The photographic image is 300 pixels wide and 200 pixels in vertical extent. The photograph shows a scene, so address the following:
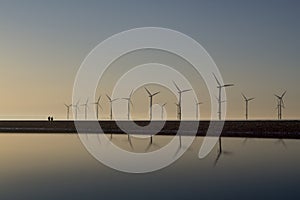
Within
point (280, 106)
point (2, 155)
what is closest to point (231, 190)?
point (2, 155)

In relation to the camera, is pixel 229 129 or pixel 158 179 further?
pixel 229 129

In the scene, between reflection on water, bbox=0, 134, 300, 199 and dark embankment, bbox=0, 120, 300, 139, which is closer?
reflection on water, bbox=0, 134, 300, 199

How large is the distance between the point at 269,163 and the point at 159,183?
14.9 m

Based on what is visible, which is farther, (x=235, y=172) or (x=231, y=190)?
(x=235, y=172)

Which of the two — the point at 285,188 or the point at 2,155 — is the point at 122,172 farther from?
the point at 2,155

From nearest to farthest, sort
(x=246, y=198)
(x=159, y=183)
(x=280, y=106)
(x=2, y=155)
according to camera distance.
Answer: (x=246, y=198)
(x=159, y=183)
(x=2, y=155)
(x=280, y=106)

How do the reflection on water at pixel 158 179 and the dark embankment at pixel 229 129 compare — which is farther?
Result: the dark embankment at pixel 229 129

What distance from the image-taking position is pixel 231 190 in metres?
26.5

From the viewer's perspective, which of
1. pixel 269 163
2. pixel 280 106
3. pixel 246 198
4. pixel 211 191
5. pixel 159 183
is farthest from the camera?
pixel 280 106

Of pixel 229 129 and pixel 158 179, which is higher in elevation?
pixel 158 179

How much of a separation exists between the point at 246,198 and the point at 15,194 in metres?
12.2

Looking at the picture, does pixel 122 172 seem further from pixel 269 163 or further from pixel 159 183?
pixel 269 163

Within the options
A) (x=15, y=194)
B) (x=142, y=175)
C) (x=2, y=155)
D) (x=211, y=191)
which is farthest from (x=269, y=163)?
(x=2, y=155)

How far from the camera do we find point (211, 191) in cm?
2634
